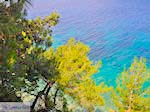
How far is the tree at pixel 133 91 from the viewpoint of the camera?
20.7 m

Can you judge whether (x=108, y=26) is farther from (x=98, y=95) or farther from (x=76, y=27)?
(x=98, y=95)

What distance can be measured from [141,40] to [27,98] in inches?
1609

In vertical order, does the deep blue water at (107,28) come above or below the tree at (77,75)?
above

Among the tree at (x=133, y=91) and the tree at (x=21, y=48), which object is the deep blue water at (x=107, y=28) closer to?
the tree at (x=133, y=91)

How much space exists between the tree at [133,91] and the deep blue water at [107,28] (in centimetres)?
1284

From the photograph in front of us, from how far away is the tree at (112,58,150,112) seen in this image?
68.0 feet

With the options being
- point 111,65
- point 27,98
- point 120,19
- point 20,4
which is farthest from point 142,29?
point 20,4

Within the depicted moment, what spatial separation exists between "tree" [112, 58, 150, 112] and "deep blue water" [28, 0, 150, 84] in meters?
12.8

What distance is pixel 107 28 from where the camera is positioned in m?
69.2

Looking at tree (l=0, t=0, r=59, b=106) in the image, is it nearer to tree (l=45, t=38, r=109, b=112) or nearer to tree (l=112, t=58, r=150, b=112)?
tree (l=45, t=38, r=109, b=112)

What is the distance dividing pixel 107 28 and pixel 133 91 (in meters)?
48.6

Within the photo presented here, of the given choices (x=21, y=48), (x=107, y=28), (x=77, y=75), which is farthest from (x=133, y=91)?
(x=107, y=28)

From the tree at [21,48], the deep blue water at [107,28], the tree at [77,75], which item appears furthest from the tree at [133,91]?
the deep blue water at [107,28]

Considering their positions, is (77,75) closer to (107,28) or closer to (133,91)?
(133,91)
